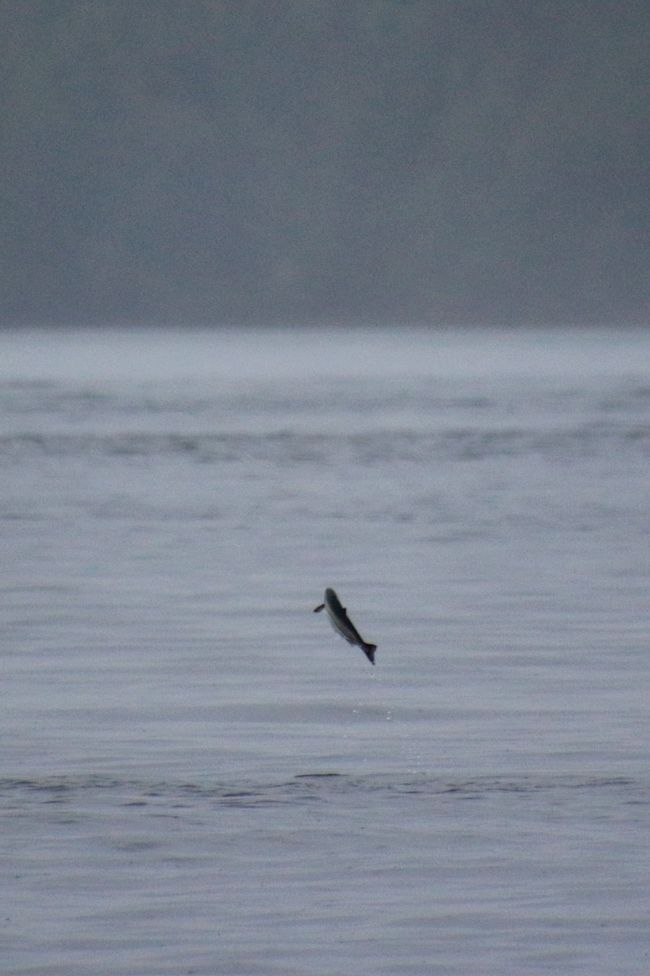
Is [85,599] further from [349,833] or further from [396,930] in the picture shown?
[396,930]

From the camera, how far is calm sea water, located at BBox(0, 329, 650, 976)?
470 inches

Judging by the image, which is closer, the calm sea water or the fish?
the calm sea water

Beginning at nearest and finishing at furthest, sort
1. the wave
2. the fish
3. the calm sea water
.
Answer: the calm sea water → the fish → the wave

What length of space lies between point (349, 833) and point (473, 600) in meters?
12.0

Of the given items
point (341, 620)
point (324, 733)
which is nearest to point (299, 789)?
point (341, 620)

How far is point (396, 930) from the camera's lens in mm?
11906

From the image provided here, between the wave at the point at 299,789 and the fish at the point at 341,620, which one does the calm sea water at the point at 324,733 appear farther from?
the fish at the point at 341,620

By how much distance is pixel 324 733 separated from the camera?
16.8 metres

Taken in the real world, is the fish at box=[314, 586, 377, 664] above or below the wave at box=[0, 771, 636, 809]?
above

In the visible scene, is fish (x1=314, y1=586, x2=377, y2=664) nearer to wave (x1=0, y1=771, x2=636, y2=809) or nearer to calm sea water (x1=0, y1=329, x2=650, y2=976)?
calm sea water (x1=0, y1=329, x2=650, y2=976)

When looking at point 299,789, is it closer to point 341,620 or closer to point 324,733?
point 341,620

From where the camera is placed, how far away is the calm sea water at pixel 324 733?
11945 mm

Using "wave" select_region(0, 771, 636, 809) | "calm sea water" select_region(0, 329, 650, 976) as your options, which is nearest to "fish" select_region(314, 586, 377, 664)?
"calm sea water" select_region(0, 329, 650, 976)

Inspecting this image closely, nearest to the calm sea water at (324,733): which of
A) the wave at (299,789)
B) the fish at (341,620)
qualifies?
the wave at (299,789)
